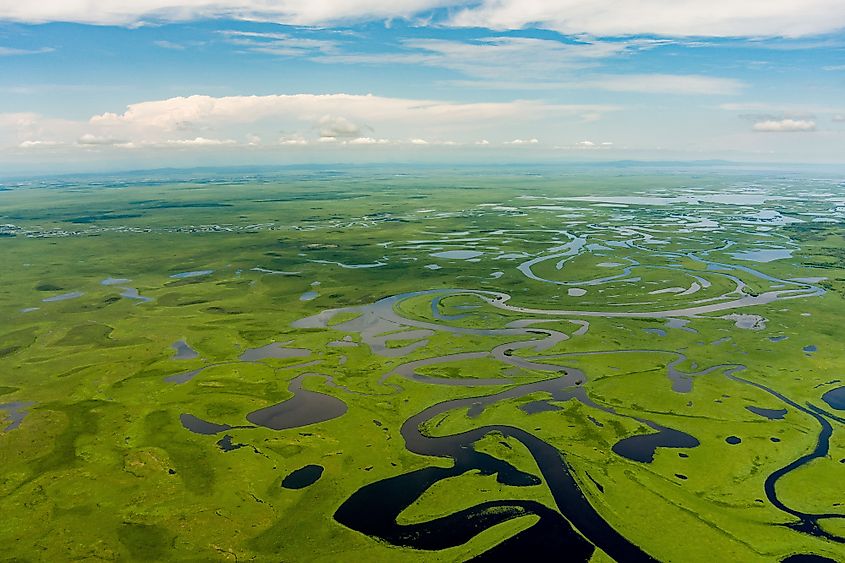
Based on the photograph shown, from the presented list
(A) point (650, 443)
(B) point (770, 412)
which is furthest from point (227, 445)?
(B) point (770, 412)

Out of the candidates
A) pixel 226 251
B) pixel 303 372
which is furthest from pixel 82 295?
pixel 303 372

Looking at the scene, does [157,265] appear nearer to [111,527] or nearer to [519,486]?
[111,527]

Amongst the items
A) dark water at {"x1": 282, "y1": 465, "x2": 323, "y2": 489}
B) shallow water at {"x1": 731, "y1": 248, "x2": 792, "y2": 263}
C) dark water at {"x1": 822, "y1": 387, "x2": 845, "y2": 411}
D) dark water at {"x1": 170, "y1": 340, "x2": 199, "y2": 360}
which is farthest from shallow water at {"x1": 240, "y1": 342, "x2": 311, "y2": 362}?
shallow water at {"x1": 731, "y1": 248, "x2": 792, "y2": 263}

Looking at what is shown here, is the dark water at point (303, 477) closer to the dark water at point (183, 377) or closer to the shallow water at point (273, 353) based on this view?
the dark water at point (183, 377)

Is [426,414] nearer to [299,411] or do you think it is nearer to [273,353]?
[299,411]

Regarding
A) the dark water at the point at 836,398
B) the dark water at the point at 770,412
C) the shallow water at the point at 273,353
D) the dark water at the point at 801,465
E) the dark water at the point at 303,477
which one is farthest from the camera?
the shallow water at the point at 273,353

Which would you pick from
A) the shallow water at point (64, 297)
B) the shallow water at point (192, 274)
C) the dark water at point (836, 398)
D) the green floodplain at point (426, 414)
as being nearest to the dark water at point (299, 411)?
the green floodplain at point (426, 414)
